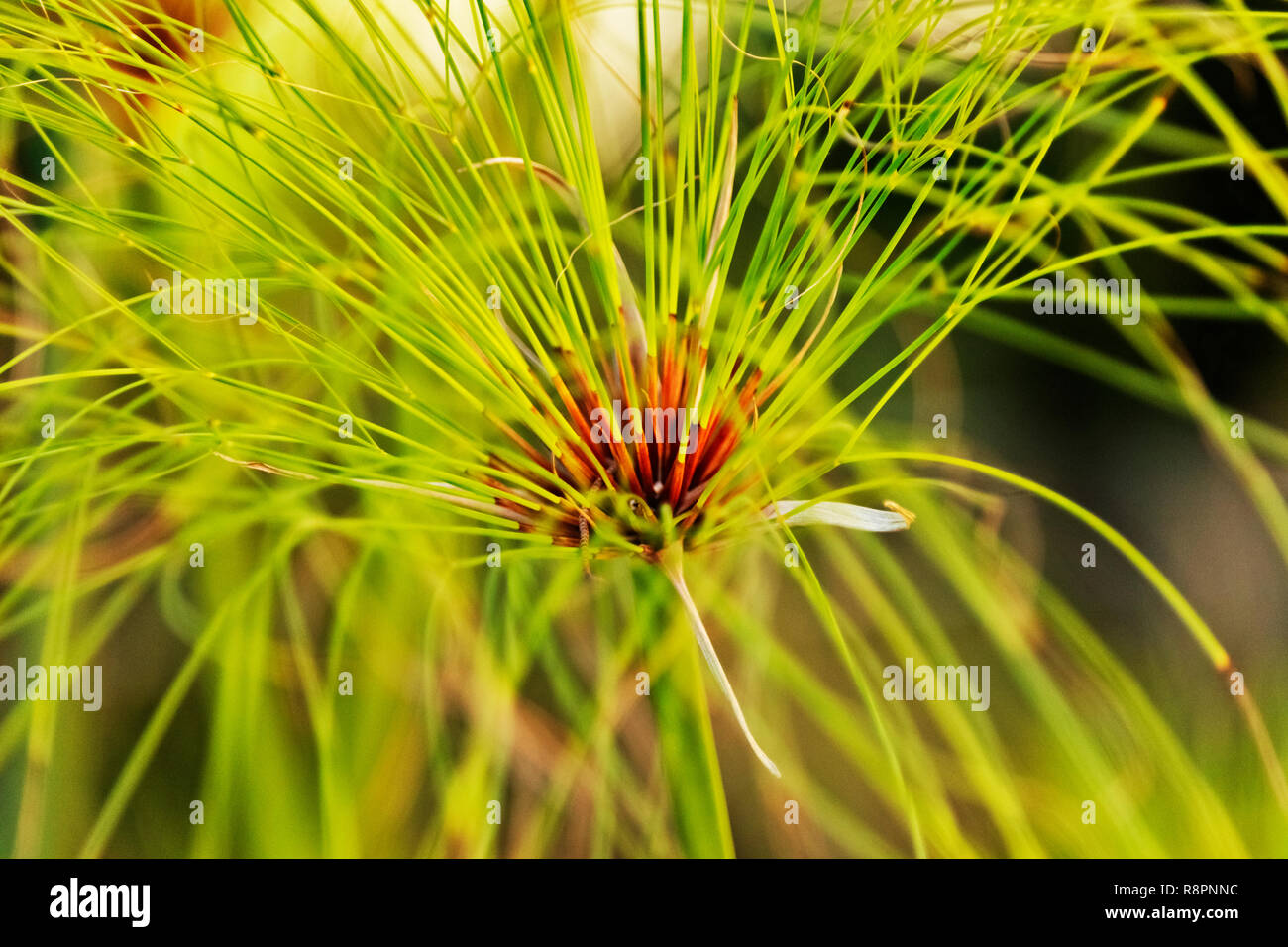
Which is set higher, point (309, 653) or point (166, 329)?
point (166, 329)

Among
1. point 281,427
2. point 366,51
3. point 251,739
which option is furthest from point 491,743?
point 366,51

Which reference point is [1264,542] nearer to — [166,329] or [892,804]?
[892,804]

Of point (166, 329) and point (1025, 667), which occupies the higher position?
point (166, 329)

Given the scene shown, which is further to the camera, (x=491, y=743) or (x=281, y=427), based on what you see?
(x=491, y=743)

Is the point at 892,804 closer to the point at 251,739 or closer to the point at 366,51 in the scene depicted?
the point at 251,739

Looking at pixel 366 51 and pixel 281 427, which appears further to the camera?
pixel 366 51
